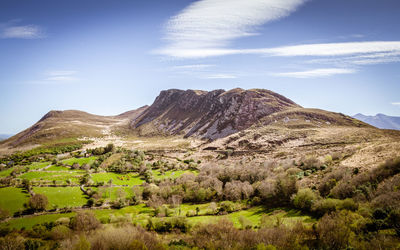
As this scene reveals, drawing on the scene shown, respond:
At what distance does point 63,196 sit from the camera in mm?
43719

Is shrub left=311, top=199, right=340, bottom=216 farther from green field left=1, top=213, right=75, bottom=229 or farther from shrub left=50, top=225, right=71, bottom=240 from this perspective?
green field left=1, top=213, right=75, bottom=229

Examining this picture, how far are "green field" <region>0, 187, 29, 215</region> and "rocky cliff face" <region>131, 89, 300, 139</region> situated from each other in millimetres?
86663

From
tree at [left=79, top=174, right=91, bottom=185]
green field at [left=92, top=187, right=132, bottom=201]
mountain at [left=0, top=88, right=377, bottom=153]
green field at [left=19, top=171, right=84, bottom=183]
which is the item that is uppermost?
mountain at [left=0, top=88, right=377, bottom=153]

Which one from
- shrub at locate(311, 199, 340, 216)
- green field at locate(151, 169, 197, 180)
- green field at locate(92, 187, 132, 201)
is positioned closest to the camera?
shrub at locate(311, 199, 340, 216)

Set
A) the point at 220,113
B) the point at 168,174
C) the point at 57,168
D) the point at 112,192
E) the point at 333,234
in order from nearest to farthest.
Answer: the point at 333,234 < the point at 112,192 < the point at 57,168 < the point at 168,174 < the point at 220,113

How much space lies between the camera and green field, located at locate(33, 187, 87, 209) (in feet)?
137

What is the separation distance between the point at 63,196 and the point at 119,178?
1523 cm

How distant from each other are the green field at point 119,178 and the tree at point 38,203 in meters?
14.2

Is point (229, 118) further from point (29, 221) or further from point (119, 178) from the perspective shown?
point (29, 221)

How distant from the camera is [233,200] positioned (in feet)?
140

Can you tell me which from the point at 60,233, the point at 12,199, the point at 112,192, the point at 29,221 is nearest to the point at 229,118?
the point at 112,192

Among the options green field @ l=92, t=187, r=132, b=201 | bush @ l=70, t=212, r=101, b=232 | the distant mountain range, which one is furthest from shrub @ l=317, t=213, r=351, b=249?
the distant mountain range

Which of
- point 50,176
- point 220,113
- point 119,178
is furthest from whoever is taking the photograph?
point 220,113

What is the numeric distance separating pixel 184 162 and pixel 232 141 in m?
30.8
